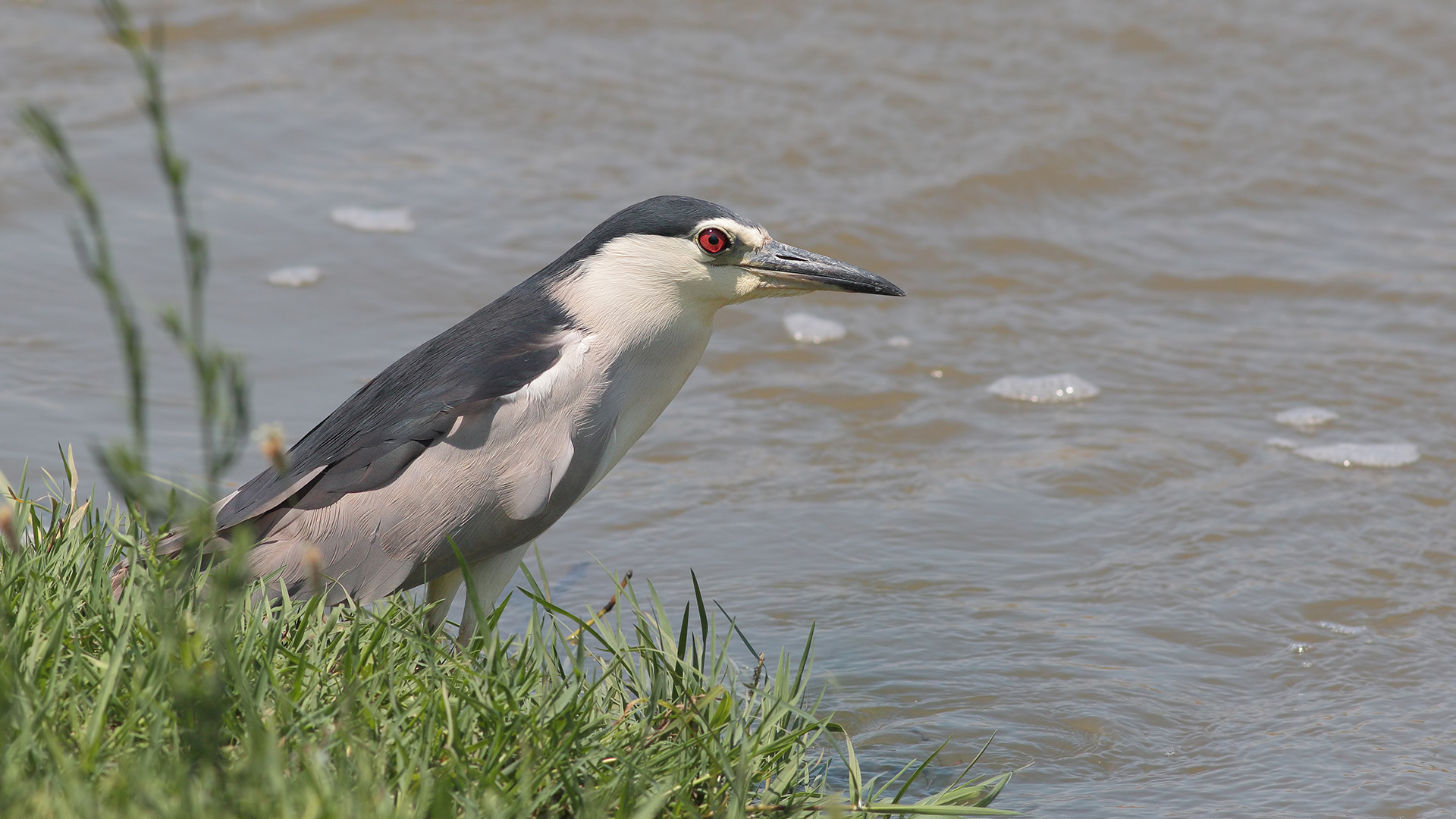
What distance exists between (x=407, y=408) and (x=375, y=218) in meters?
3.87

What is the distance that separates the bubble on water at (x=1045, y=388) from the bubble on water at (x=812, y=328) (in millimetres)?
781

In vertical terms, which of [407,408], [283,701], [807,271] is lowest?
[283,701]

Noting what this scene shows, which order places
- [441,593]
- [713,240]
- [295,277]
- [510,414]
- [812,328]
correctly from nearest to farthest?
[510,414] < [441,593] < [713,240] < [812,328] < [295,277]

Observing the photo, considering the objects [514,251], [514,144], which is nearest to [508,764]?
[514,251]

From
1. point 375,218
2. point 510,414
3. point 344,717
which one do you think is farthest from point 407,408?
point 375,218

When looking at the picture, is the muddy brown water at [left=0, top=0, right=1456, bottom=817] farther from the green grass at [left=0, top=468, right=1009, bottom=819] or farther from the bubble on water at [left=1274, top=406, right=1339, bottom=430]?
the green grass at [left=0, top=468, right=1009, bottom=819]

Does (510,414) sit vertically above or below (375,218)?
above

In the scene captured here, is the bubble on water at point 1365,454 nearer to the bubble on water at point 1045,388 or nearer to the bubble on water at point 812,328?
the bubble on water at point 1045,388

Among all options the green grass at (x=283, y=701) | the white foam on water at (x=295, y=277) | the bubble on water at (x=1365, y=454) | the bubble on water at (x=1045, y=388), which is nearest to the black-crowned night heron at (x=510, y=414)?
the green grass at (x=283, y=701)

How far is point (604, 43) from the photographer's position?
29.9ft

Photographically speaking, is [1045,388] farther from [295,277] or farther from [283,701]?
[283,701]

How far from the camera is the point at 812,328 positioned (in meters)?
6.48

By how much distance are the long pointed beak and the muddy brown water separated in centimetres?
103

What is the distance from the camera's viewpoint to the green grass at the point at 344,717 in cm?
225
